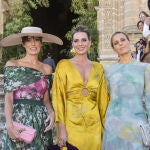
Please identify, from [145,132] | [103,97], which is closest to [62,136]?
[103,97]

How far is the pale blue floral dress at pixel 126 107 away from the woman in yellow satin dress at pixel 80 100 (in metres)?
0.15

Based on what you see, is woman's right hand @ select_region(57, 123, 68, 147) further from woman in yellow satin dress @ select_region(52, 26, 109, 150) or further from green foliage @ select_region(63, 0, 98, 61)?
green foliage @ select_region(63, 0, 98, 61)

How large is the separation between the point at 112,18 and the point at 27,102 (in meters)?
14.7

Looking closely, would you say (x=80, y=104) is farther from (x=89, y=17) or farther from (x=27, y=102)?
(x=89, y=17)

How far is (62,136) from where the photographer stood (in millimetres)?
4777

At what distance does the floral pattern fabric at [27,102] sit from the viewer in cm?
495

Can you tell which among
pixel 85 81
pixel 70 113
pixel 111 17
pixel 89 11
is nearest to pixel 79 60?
pixel 85 81

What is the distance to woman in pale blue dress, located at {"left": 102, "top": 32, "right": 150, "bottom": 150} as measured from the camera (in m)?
4.71

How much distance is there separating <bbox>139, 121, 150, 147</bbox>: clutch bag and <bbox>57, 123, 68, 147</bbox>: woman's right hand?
72 cm

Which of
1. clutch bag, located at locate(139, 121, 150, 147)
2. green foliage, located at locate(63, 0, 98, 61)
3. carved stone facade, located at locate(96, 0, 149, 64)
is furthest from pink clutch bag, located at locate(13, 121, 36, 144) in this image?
green foliage, located at locate(63, 0, 98, 61)

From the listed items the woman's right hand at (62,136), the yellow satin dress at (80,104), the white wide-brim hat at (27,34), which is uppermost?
the white wide-brim hat at (27,34)

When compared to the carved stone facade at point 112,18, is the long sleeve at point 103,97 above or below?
below

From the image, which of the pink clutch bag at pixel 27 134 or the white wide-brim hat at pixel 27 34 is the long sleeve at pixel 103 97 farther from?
the white wide-brim hat at pixel 27 34

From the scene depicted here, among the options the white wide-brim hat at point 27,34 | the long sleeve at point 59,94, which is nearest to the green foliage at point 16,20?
the white wide-brim hat at point 27,34
